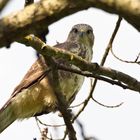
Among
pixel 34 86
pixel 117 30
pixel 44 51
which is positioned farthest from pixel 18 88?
pixel 44 51

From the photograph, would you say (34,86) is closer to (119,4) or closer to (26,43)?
(26,43)

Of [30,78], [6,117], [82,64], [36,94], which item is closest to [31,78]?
→ [30,78]

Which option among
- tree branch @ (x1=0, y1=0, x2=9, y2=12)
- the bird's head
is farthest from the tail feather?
tree branch @ (x1=0, y1=0, x2=9, y2=12)

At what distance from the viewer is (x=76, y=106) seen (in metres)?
4.08

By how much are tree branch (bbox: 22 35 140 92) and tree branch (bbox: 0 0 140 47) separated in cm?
90

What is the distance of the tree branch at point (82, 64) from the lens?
2277 mm

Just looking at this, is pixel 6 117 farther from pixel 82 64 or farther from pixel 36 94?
pixel 82 64

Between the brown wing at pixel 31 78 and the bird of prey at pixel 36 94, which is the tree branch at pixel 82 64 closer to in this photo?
the bird of prey at pixel 36 94

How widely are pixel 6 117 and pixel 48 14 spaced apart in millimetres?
3738

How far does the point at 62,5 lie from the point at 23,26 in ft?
0.42

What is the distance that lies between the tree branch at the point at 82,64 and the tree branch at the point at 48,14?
0.90 meters

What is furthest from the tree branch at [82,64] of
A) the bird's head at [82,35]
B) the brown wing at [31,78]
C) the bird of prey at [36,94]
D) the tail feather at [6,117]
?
the bird's head at [82,35]

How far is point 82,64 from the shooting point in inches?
100

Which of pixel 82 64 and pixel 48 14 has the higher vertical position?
pixel 82 64
